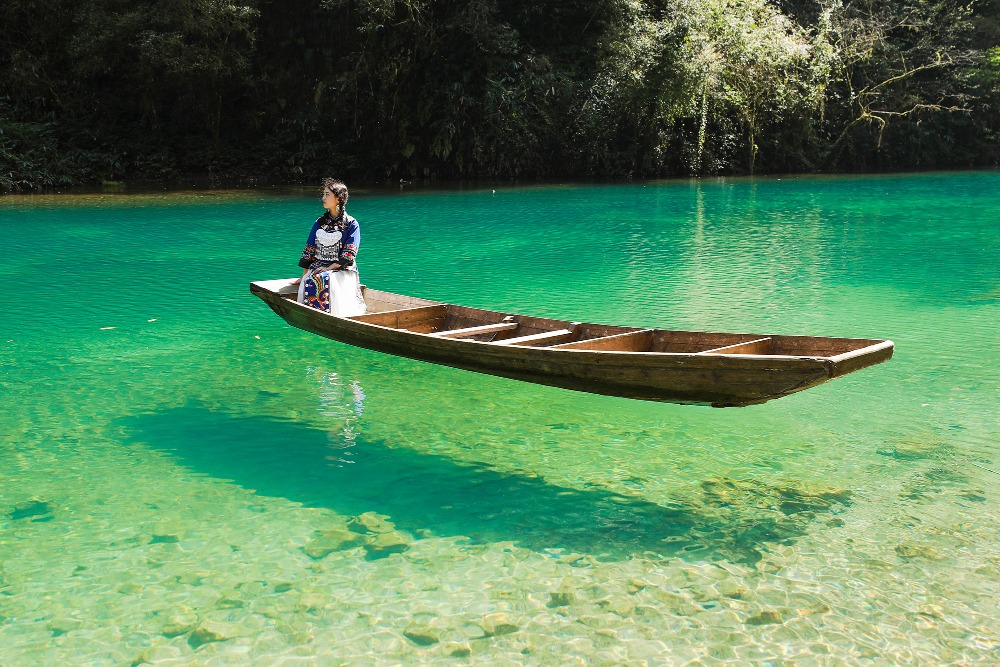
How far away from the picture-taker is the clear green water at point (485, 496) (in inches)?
151

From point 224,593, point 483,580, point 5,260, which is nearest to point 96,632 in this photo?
point 224,593

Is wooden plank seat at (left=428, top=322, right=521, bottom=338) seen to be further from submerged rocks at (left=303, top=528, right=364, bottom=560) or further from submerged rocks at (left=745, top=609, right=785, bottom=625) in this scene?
submerged rocks at (left=745, top=609, right=785, bottom=625)

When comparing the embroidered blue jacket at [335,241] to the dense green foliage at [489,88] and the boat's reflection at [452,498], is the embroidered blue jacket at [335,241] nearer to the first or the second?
the boat's reflection at [452,498]

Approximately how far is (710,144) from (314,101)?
1094 cm

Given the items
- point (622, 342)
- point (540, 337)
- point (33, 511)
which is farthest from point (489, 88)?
point (33, 511)

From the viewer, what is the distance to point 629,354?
465 cm

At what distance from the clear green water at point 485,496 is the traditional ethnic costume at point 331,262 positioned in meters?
0.64

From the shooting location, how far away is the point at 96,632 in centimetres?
386

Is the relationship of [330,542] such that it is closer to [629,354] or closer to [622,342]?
[629,354]

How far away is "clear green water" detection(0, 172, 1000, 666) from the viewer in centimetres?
384

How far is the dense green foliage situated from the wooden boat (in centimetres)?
1865

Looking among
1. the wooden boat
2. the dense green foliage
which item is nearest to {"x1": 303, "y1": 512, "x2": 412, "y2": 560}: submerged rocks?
the wooden boat

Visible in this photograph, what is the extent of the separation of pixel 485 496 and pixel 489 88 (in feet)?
66.7

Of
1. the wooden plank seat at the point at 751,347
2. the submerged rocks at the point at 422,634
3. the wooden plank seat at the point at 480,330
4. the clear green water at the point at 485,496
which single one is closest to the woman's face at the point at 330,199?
the clear green water at the point at 485,496
